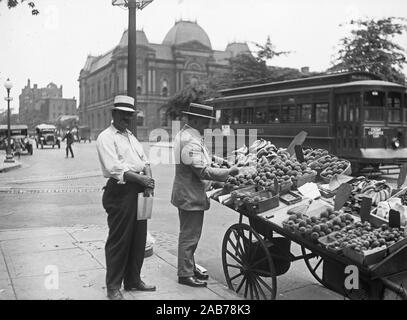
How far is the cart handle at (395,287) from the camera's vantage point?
358 cm

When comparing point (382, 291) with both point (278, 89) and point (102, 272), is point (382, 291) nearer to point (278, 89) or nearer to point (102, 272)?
point (102, 272)

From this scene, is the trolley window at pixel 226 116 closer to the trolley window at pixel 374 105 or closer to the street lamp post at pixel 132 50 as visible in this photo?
the trolley window at pixel 374 105

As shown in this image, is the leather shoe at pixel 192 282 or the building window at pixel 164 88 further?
the building window at pixel 164 88

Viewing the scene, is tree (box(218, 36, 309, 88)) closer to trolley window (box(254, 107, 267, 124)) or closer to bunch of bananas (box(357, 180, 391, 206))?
trolley window (box(254, 107, 267, 124))

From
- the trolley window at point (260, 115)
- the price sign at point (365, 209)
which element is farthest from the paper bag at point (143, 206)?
the trolley window at point (260, 115)

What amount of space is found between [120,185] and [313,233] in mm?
1746

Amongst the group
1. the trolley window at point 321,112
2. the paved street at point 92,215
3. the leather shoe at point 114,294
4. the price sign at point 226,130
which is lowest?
the paved street at point 92,215

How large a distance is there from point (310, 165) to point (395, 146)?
1112 centimetres

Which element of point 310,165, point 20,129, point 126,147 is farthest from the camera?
point 20,129

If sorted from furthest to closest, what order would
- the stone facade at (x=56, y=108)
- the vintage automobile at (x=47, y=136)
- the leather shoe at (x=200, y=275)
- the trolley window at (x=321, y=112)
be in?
the stone facade at (x=56, y=108), the vintage automobile at (x=47, y=136), the trolley window at (x=321, y=112), the leather shoe at (x=200, y=275)

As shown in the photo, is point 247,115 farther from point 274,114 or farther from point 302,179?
point 302,179

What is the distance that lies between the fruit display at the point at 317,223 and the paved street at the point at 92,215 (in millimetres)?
1146

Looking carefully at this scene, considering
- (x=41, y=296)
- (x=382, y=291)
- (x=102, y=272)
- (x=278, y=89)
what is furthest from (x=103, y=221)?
(x=278, y=89)

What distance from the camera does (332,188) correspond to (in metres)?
4.84
